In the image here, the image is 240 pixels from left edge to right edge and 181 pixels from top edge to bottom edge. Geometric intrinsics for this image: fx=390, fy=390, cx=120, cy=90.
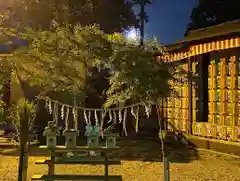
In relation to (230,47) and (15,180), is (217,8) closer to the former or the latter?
(230,47)

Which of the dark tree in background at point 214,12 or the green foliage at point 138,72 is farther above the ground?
the dark tree in background at point 214,12

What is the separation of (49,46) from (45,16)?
1328 centimetres

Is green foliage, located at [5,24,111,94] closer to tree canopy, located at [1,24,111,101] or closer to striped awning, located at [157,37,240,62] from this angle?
tree canopy, located at [1,24,111,101]

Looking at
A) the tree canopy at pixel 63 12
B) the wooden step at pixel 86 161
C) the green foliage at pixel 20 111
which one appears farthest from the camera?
the tree canopy at pixel 63 12

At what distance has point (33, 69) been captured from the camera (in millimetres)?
6133

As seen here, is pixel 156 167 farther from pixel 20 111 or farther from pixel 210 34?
pixel 20 111

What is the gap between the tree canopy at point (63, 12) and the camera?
1864cm

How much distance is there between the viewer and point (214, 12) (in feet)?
95.5

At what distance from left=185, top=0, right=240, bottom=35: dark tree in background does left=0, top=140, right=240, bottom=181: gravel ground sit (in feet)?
59.1

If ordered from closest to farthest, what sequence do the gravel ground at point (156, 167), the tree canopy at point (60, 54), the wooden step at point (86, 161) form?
the tree canopy at point (60, 54) < the wooden step at point (86, 161) < the gravel ground at point (156, 167)

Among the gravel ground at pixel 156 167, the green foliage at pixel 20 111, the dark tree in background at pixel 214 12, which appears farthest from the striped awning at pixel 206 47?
the dark tree in background at pixel 214 12

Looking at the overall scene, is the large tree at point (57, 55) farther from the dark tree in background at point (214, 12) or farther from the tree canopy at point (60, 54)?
the dark tree in background at point (214, 12)

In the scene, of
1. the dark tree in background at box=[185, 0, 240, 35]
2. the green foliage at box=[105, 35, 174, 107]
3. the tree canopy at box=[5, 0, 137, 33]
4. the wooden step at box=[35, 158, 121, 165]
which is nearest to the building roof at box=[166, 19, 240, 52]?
the green foliage at box=[105, 35, 174, 107]

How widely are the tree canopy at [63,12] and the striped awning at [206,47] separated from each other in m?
6.69
